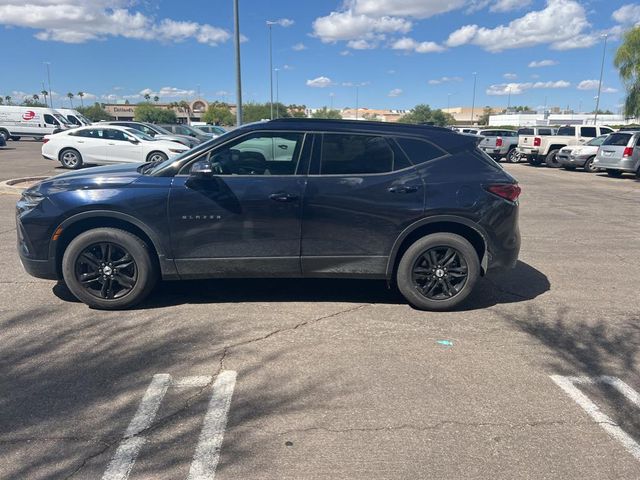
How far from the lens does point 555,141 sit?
76.6 feet

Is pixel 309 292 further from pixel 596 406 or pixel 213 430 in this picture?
pixel 596 406

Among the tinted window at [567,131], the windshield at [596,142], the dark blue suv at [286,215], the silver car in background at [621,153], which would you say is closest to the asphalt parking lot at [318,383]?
the dark blue suv at [286,215]

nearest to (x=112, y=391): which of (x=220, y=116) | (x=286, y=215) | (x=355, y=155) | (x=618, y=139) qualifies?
(x=286, y=215)

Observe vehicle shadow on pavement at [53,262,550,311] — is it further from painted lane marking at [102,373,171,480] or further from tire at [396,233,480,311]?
painted lane marking at [102,373,171,480]

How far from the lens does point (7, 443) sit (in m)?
2.70

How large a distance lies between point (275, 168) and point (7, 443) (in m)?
2.86

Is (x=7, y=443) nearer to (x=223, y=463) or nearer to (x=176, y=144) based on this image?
(x=223, y=463)

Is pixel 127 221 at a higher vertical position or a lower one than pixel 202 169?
lower

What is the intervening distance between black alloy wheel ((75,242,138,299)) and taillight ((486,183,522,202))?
339 cm

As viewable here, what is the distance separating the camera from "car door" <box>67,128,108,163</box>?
15742 millimetres

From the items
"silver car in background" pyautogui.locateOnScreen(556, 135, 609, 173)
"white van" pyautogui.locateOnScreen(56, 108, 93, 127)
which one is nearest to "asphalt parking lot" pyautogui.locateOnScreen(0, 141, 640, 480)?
"silver car in background" pyautogui.locateOnScreen(556, 135, 609, 173)

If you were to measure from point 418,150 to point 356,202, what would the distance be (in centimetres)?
80

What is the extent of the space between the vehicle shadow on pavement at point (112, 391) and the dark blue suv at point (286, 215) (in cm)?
53

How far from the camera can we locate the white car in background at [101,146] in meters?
15.5
